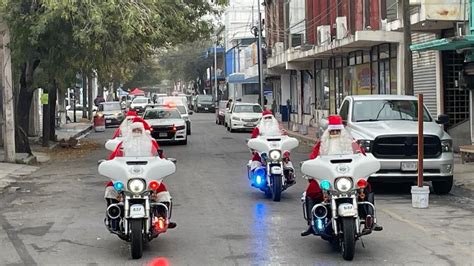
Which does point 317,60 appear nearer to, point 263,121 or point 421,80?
point 421,80

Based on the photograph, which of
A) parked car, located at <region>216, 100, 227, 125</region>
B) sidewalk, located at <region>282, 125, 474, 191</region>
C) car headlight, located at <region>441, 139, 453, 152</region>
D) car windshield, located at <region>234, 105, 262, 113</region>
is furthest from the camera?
parked car, located at <region>216, 100, 227, 125</region>

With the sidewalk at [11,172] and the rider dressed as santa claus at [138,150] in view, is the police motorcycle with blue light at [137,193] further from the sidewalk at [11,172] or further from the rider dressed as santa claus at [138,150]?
the sidewalk at [11,172]

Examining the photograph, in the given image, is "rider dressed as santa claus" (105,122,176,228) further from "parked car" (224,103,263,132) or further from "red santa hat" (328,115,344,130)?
"parked car" (224,103,263,132)

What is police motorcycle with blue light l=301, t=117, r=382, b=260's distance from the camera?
7629 mm

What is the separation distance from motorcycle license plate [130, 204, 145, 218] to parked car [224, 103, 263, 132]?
27.0 m

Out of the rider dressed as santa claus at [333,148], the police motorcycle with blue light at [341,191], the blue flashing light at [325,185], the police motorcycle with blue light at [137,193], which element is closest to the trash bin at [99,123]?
the police motorcycle with blue light at [137,193]

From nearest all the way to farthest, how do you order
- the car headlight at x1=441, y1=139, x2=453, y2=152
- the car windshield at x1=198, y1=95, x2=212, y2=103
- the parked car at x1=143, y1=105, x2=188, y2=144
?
the car headlight at x1=441, y1=139, x2=453, y2=152 → the parked car at x1=143, y1=105, x2=188, y2=144 → the car windshield at x1=198, y1=95, x2=212, y2=103

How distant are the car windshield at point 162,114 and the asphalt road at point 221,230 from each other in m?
11.6

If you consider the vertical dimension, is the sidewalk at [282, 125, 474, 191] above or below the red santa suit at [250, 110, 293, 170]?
below

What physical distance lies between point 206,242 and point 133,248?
1.36m

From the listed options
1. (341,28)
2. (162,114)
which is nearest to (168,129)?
(162,114)

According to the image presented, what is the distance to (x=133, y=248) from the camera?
7887mm

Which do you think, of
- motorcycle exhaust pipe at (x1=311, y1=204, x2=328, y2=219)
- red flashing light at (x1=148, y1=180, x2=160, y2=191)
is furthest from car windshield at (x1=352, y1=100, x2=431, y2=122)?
red flashing light at (x1=148, y1=180, x2=160, y2=191)

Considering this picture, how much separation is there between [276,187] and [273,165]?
1.28 ft
